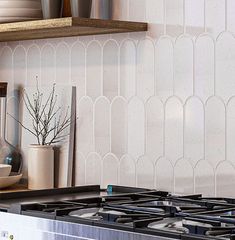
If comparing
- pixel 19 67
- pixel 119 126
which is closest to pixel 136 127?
pixel 119 126

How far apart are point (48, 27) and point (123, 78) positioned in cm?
32

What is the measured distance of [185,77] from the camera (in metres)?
2.36

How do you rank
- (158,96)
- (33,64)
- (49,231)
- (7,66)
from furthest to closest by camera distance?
(7,66), (33,64), (158,96), (49,231)

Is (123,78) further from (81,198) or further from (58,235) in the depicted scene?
(58,235)

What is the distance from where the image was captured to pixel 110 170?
2604 mm

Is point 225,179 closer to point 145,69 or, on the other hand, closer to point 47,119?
point 145,69

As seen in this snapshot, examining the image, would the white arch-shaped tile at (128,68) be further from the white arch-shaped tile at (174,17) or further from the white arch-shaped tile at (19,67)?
the white arch-shaped tile at (19,67)

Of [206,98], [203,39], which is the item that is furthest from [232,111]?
[203,39]

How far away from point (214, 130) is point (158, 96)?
0.84 ft

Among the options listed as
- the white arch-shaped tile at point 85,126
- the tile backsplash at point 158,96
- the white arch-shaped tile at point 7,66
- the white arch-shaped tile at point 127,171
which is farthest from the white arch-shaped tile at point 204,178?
the white arch-shaped tile at point 7,66

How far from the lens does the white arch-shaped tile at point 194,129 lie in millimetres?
2312

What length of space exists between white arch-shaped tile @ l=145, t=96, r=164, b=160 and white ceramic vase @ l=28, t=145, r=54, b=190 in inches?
16.4

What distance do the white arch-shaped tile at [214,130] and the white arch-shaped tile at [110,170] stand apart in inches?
16.1

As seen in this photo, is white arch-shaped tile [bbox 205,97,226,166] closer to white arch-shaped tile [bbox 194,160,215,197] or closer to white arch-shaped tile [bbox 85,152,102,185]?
white arch-shaped tile [bbox 194,160,215,197]
